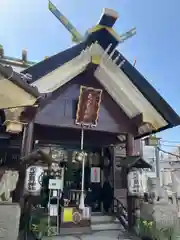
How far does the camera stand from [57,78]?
715 centimetres

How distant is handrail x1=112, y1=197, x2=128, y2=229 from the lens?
7791mm

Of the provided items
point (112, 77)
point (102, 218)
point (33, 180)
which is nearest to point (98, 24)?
point (112, 77)

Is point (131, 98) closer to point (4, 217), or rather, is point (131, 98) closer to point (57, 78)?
point (57, 78)

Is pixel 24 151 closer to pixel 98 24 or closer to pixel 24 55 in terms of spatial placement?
pixel 98 24

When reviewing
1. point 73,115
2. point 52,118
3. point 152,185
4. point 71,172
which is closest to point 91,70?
point 73,115

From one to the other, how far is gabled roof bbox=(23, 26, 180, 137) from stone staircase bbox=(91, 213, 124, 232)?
3.43 m

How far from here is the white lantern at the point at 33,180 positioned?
5.83 metres

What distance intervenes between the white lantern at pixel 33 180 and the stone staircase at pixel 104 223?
2898 millimetres

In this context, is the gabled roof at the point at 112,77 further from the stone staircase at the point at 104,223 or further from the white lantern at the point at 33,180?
the stone staircase at the point at 104,223

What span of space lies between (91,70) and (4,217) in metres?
5.20

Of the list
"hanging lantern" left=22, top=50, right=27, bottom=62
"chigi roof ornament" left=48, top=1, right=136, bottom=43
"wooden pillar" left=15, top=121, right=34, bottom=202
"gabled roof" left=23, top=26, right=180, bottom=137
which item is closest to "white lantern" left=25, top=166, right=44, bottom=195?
"wooden pillar" left=15, top=121, right=34, bottom=202

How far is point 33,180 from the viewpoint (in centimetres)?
586

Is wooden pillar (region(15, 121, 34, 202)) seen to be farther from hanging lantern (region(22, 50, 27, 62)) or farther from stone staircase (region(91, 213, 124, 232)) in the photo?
hanging lantern (region(22, 50, 27, 62))

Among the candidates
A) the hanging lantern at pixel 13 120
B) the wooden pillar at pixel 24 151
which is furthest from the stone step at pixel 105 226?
the hanging lantern at pixel 13 120
